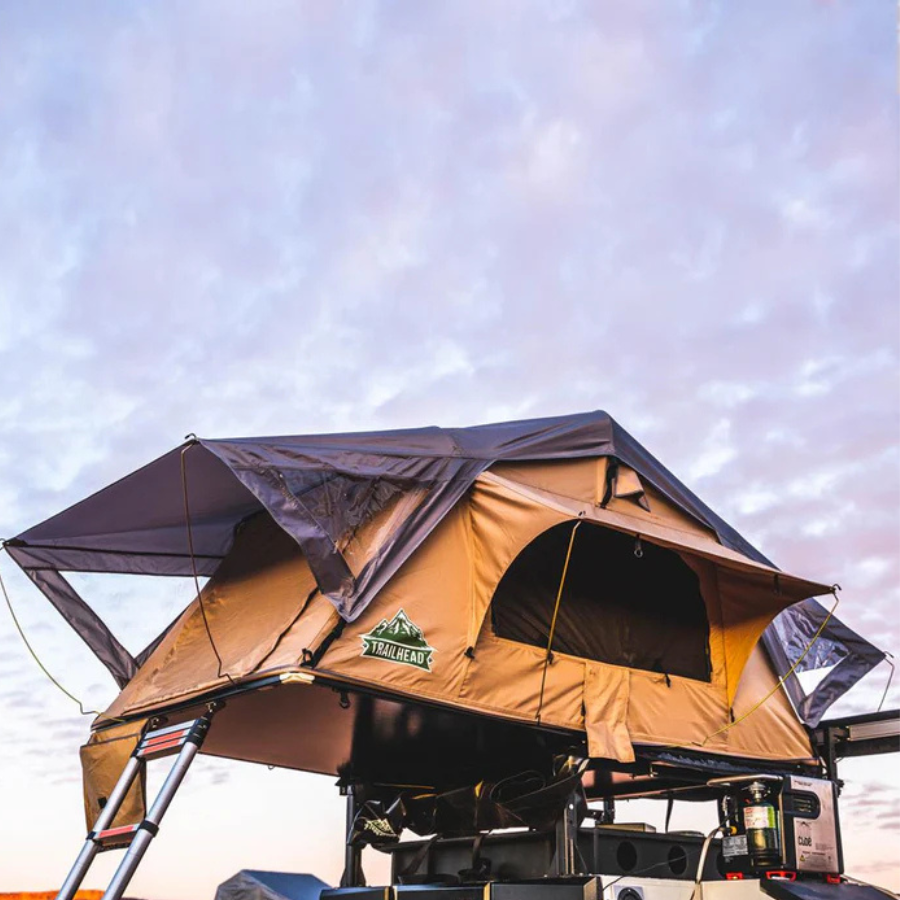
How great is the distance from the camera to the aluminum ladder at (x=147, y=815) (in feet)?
19.1

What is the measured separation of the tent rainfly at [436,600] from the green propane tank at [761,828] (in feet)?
2.60

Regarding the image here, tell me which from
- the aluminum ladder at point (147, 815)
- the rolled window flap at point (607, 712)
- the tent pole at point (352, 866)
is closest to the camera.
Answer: the aluminum ladder at point (147, 815)

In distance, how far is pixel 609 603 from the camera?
7.95 m

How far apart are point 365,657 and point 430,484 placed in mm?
1176

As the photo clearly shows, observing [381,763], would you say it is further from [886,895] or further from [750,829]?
[886,895]

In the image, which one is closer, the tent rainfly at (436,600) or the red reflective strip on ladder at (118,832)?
the red reflective strip on ladder at (118,832)

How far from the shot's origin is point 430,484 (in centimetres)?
693

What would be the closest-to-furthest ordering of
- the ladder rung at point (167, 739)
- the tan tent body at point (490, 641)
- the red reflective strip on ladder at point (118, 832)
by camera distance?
1. the red reflective strip on ladder at point (118, 832)
2. the ladder rung at point (167, 739)
3. the tan tent body at point (490, 641)

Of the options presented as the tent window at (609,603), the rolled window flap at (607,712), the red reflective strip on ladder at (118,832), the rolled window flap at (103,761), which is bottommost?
the red reflective strip on ladder at (118,832)

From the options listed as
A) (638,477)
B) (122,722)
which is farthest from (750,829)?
(122,722)

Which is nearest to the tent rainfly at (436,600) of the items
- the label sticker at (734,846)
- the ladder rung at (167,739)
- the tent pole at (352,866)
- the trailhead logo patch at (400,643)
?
the trailhead logo patch at (400,643)

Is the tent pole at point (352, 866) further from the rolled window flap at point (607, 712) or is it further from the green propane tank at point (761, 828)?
the green propane tank at point (761, 828)

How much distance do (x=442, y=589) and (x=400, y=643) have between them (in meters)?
0.53

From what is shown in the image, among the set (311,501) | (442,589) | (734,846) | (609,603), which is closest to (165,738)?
(311,501)
